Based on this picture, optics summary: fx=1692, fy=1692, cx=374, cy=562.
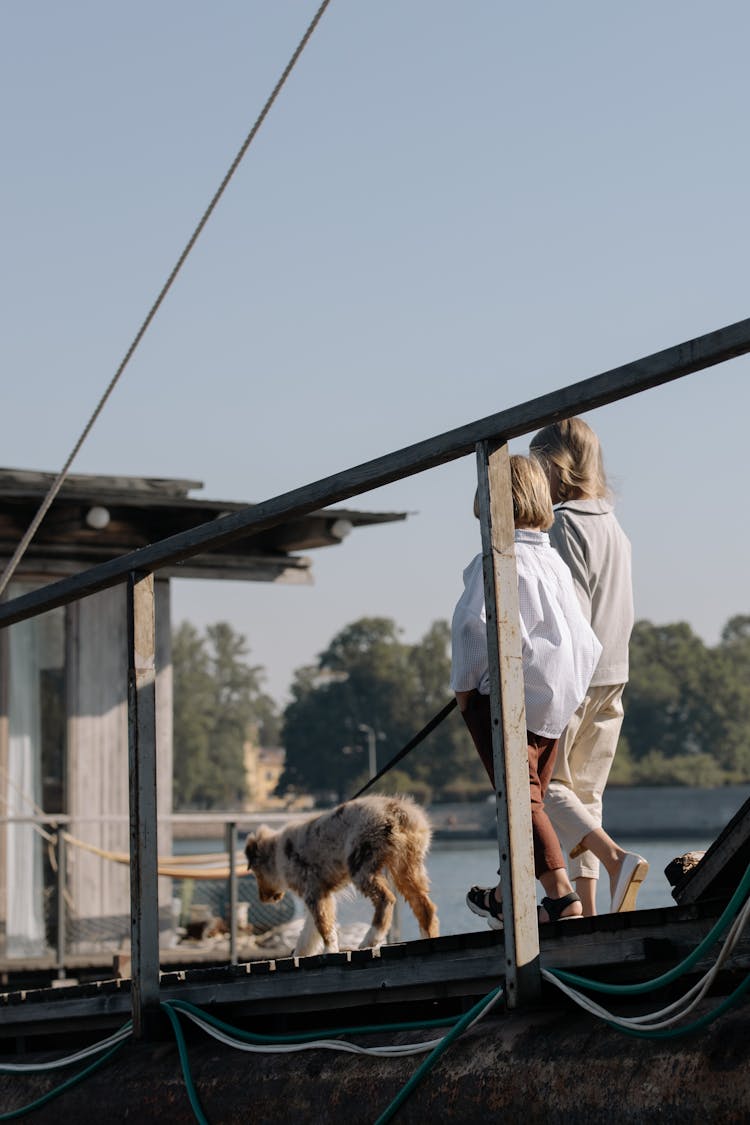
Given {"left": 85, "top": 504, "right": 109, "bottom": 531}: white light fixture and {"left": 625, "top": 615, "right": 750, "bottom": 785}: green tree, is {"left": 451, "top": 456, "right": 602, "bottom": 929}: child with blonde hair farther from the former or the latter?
{"left": 625, "top": 615, "right": 750, "bottom": 785}: green tree

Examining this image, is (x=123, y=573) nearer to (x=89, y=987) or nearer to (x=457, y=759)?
(x=89, y=987)

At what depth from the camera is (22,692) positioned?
1410 centimetres

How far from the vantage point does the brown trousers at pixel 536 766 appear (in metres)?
4.43

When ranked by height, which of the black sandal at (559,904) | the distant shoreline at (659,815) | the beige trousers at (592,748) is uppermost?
the beige trousers at (592,748)

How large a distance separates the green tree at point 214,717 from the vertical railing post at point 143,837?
493 ft

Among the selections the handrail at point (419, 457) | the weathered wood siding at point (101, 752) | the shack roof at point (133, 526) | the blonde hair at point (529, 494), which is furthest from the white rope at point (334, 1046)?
the weathered wood siding at point (101, 752)

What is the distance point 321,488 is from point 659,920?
133cm

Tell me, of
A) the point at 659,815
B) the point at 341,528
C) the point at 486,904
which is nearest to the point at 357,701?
the point at 659,815

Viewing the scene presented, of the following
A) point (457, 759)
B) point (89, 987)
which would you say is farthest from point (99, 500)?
point (457, 759)

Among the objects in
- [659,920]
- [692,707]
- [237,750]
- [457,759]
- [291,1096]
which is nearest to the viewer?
[659,920]

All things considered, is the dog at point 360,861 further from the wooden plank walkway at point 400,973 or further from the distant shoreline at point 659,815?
the distant shoreline at point 659,815

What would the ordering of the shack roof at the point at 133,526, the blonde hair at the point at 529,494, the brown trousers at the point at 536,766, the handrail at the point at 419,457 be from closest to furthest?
1. the handrail at the point at 419,457
2. the brown trousers at the point at 536,766
3. the blonde hair at the point at 529,494
4. the shack roof at the point at 133,526

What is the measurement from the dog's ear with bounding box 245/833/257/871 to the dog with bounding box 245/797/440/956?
1.05ft

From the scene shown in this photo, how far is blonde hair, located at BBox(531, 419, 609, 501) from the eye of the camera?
18.0 feet
